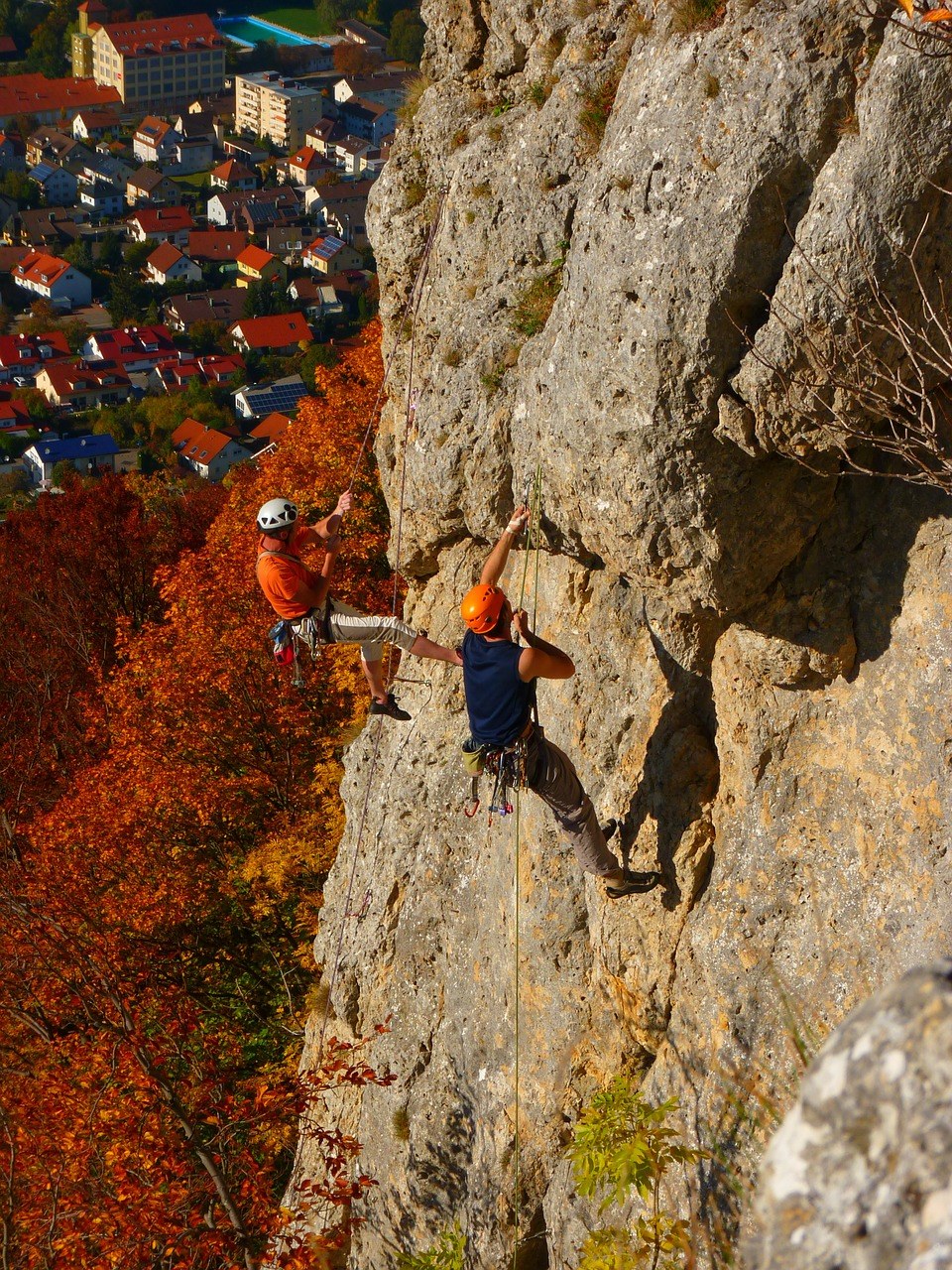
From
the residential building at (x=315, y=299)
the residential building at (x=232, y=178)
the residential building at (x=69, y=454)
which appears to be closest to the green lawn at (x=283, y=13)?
the residential building at (x=232, y=178)

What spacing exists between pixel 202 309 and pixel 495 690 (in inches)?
4310

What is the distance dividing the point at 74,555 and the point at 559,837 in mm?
21804

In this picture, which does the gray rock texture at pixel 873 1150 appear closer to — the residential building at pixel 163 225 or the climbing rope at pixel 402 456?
the climbing rope at pixel 402 456

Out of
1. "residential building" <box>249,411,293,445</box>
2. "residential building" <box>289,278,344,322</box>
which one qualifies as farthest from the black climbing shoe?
"residential building" <box>289,278,344,322</box>

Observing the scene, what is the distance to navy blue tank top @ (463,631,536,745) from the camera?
27.4 feet

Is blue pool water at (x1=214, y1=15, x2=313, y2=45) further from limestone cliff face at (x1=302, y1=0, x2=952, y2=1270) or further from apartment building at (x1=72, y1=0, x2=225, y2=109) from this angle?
limestone cliff face at (x1=302, y1=0, x2=952, y2=1270)

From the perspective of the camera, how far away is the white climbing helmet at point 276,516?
9602 millimetres

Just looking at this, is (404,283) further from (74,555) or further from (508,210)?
(74,555)

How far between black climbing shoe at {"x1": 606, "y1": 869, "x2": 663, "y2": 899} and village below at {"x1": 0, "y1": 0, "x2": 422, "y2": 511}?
55194mm

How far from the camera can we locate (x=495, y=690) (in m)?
8.45

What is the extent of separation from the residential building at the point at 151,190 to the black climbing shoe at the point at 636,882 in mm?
143493

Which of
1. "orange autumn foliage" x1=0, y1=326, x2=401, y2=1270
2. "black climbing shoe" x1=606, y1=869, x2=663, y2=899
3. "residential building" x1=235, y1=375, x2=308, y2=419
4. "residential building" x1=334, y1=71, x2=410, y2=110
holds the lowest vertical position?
"residential building" x1=334, y1=71, x2=410, y2=110

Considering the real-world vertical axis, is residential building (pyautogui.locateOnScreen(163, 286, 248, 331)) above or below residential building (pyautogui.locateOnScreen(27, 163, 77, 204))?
above

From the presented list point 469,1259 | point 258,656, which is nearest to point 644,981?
point 469,1259
